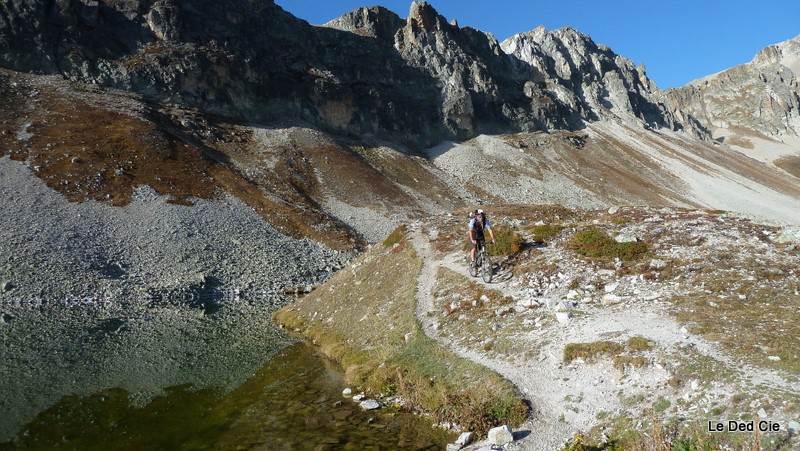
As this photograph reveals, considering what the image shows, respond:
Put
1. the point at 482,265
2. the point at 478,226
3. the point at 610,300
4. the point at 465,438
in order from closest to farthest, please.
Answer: the point at 465,438, the point at 610,300, the point at 478,226, the point at 482,265

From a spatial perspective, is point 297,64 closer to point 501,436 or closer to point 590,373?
point 590,373

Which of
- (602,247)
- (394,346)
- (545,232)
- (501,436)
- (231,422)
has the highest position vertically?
(545,232)

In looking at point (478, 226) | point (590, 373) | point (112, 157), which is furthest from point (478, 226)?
point (112, 157)

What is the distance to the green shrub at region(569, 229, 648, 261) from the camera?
916 inches

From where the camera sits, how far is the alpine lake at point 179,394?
13703 millimetres

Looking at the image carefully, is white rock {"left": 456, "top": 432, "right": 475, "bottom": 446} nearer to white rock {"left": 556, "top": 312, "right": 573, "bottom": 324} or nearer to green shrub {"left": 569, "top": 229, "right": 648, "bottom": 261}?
white rock {"left": 556, "top": 312, "right": 573, "bottom": 324}

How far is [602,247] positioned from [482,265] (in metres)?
6.16

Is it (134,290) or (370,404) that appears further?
(134,290)

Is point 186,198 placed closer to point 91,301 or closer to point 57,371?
point 91,301

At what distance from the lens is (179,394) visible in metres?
18.3

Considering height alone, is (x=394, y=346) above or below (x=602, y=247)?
below

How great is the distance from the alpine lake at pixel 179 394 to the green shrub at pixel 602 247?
1394 cm

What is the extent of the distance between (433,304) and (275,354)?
336 inches

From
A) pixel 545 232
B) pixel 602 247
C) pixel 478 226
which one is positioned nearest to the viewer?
pixel 478 226
